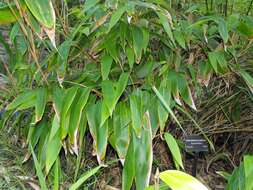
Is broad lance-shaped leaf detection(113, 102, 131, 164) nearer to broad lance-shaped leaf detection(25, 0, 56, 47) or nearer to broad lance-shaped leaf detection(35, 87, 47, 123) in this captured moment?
broad lance-shaped leaf detection(35, 87, 47, 123)

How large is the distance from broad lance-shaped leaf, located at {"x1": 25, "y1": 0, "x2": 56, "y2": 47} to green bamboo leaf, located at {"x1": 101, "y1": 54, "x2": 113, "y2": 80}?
419 mm

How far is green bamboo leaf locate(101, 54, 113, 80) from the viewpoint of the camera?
1339mm

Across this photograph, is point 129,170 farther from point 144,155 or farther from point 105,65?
point 105,65

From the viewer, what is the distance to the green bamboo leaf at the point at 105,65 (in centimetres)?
134

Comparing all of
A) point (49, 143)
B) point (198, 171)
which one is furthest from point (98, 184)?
point (198, 171)

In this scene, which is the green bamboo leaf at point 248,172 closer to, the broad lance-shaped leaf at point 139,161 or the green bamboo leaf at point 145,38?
the broad lance-shaped leaf at point 139,161

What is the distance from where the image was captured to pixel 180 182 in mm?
812

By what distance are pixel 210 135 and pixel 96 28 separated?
713 mm

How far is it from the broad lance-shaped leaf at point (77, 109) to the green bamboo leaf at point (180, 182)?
51cm

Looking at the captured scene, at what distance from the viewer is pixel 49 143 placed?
1348mm

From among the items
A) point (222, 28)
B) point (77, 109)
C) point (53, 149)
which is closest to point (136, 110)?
point (77, 109)

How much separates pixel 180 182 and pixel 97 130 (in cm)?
55

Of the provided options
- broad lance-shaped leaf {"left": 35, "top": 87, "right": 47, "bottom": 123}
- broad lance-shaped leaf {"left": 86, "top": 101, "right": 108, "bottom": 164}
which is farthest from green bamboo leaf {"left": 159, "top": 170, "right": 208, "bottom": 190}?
broad lance-shaped leaf {"left": 35, "top": 87, "right": 47, "bottom": 123}

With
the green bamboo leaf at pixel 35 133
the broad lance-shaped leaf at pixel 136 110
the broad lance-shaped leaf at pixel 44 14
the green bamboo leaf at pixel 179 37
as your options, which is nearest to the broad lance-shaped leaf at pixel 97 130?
the broad lance-shaped leaf at pixel 136 110
